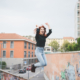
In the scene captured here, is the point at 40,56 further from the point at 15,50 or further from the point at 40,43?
the point at 15,50

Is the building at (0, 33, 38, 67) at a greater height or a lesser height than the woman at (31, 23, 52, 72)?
lesser

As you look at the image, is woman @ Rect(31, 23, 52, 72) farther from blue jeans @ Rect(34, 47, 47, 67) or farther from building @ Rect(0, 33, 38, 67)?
building @ Rect(0, 33, 38, 67)

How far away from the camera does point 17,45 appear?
4569 centimetres

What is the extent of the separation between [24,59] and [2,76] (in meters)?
38.1

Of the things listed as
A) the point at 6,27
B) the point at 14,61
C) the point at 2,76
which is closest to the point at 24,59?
the point at 14,61

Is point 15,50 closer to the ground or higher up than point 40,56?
closer to the ground

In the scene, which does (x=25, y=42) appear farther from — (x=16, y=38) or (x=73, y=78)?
(x=73, y=78)

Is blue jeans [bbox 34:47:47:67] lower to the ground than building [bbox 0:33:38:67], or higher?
higher

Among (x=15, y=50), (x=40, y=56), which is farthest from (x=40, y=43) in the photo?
(x=15, y=50)

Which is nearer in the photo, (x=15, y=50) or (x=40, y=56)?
(x=40, y=56)

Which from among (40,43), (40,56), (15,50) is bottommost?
(15,50)

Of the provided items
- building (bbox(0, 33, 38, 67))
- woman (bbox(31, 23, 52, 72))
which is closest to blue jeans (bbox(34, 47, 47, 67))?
woman (bbox(31, 23, 52, 72))

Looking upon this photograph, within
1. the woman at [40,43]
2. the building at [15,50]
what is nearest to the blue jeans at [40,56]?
the woman at [40,43]

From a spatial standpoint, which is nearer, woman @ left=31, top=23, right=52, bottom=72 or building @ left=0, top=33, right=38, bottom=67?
woman @ left=31, top=23, right=52, bottom=72
